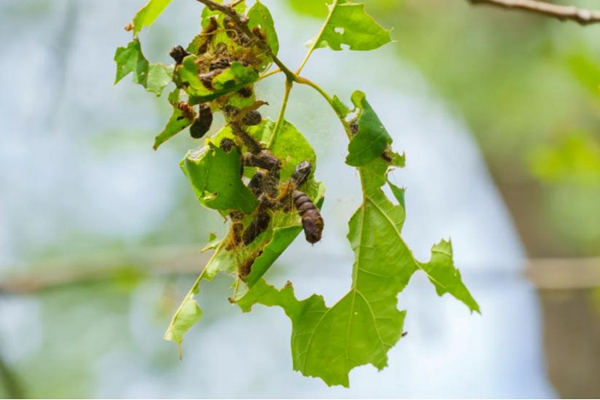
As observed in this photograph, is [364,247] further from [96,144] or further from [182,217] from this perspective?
[182,217]

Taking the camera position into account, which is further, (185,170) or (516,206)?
(516,206)

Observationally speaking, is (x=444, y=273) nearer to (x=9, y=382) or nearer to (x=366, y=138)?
(x=366, y=138)

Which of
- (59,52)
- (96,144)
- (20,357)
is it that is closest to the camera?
(59,52)

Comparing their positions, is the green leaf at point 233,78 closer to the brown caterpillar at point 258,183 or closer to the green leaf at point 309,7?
the brown caterpillar at point 258,183

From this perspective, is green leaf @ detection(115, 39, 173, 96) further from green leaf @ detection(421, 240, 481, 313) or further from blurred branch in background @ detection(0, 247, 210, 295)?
→ blurred branch in background @ detection(0, 247, 210, 295)

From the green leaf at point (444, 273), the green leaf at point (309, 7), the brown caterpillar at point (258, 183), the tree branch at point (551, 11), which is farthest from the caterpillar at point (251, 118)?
the green leaf at point (309, 7)

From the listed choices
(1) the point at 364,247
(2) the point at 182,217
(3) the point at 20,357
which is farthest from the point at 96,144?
(1) the point at 364,247

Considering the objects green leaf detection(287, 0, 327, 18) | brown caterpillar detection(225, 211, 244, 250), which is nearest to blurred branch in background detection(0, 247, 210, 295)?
green leaf detection(287, 0, 327, 18)

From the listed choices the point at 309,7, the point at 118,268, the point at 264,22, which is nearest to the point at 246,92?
the point at 264,22
